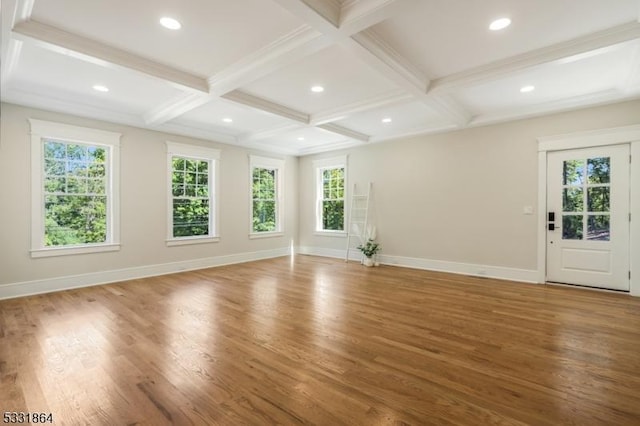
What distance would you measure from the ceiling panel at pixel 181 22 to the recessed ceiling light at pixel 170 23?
0.04 m

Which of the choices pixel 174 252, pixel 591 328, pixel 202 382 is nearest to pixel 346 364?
pixel 202 382

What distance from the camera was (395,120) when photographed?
544cm

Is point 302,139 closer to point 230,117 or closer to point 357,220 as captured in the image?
point 230,117

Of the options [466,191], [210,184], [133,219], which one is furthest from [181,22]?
[466,191]

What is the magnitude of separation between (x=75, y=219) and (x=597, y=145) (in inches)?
312

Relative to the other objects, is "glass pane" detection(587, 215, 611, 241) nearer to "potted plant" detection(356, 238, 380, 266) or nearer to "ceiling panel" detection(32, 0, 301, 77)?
"potted plant" detection(356, 238, 380, 266)

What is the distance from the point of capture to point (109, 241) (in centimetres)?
503

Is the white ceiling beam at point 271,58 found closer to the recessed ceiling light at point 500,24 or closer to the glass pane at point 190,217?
the recessed ceiling light at point 500,24

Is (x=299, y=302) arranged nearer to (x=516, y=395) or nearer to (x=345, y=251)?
(x=516, y=395)

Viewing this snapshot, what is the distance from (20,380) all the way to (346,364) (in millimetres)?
2272

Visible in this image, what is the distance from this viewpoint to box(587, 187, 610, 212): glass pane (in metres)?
4.38

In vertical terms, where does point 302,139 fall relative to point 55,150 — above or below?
above

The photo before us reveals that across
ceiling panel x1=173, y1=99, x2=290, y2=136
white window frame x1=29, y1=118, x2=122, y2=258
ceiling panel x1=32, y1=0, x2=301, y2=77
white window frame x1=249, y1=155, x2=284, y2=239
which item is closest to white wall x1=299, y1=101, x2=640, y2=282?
white window frame x1=249, y1=155, x2=284, y2=239

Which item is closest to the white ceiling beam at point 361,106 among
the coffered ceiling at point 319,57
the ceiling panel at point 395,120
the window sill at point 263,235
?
the coffered ceiling at point 319,57
